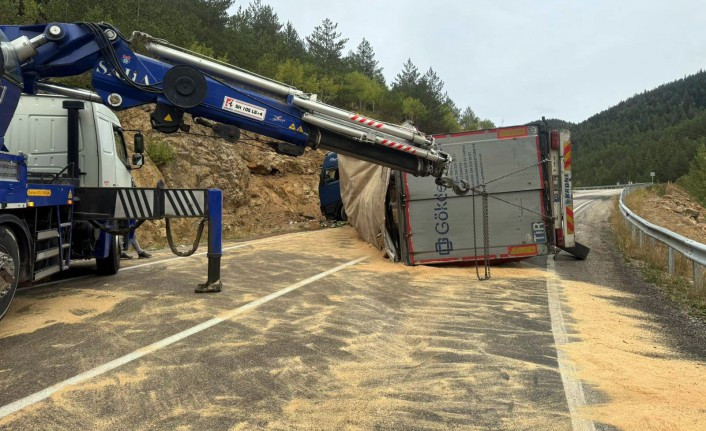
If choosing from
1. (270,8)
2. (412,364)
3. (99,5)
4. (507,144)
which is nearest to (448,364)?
(412,364)

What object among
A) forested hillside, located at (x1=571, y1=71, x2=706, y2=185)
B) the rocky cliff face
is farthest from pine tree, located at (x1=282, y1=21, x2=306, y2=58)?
forested hillside, located at (x1=571, y1=71, x2=706, y2=185)

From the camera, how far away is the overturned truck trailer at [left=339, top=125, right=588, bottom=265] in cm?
986

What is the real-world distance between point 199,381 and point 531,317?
3908mm

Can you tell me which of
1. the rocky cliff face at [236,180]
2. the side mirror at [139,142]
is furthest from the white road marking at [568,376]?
the rocky cliff face at [236,180]

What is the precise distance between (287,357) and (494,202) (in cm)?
654

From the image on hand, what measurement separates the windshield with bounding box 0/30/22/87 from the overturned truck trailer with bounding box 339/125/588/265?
6415mm

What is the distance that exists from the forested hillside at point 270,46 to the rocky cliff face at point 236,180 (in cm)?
665

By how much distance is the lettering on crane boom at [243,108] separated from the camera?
22.4 ft

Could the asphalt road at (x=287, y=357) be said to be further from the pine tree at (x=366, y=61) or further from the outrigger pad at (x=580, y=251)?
the pine tree at (x=366, y=61)

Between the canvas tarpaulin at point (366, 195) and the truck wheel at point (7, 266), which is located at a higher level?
the canvas tarpaulin at point (366, 195)

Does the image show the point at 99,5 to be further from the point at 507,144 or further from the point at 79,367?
the point at 79,367

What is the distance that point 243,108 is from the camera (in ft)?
22.6

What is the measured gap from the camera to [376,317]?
5.95 metres

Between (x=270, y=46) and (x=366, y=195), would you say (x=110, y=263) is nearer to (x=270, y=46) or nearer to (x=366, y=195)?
(x=366, y=195)
